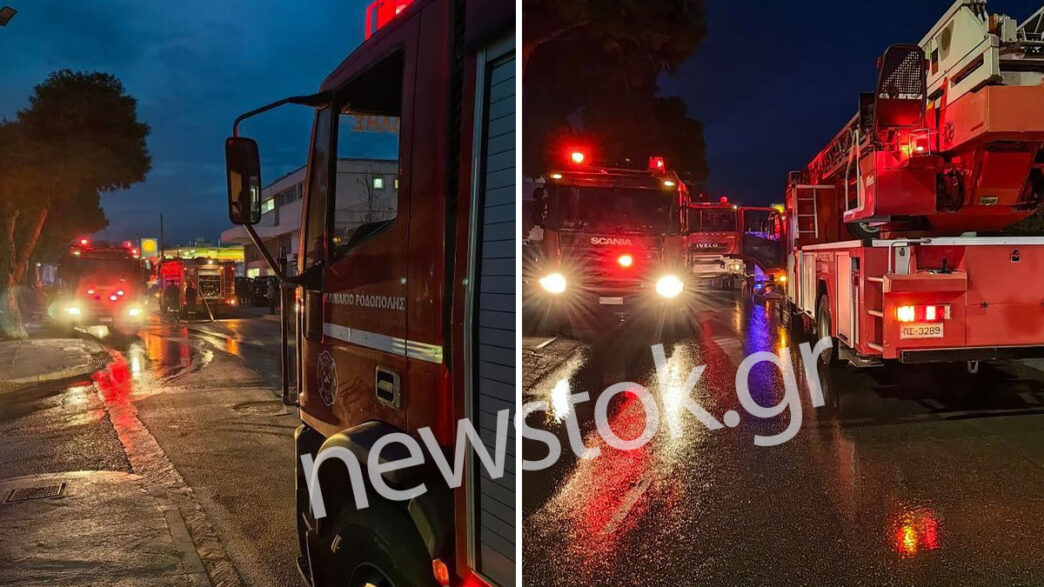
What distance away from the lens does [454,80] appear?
6.35 feet

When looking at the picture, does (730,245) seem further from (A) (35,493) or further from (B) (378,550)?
(B) (378,550)

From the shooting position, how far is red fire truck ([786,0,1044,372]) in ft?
19.2

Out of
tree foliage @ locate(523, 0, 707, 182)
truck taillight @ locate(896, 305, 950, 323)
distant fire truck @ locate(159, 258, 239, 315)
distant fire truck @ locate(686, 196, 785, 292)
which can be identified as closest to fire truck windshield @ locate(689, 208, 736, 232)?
distant fire truck @ locate(686, 196, 785, 292)

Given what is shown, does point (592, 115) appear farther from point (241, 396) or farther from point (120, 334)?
point (120, 334)

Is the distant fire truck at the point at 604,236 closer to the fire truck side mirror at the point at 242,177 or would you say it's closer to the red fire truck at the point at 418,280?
the fire truck side mirror at the point at 242,177

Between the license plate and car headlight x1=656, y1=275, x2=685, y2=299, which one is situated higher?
car headlight x1=656, y1=275, x2=685, y2=299

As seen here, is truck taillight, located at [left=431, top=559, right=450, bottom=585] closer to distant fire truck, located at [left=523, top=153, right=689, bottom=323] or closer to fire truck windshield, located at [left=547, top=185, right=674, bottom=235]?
distant fire truck, located at [left=523, top=153, right=689, bottom=323]

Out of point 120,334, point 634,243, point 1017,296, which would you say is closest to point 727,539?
point 1017,296

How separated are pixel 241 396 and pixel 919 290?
8159mm

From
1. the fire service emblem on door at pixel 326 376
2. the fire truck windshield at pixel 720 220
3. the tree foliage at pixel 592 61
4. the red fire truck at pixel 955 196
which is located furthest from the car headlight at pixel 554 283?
the fire truck windshield at pixel 720 220

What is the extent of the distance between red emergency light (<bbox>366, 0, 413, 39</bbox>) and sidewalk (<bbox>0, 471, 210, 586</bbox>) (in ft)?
9.93

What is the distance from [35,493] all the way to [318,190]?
163 inches

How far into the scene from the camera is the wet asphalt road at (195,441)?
4.49m

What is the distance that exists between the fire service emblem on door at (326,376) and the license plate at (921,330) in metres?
5.50
